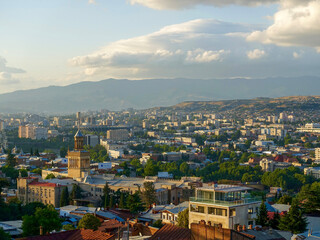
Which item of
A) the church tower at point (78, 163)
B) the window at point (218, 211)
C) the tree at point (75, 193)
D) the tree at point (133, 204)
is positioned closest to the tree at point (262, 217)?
the window at point (218, 211)

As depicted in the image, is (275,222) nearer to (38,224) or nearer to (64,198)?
(38,224)

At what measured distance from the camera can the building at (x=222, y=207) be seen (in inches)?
890

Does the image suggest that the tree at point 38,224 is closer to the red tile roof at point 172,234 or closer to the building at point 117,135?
the red tile roof at point 172,234

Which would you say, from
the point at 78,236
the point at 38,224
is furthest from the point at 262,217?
the point at 38,224

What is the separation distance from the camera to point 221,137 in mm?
168750

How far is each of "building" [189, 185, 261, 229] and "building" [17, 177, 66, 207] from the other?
31.9 m

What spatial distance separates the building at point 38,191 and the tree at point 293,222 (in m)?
29.5

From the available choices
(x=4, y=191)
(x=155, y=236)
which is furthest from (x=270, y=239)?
(x=4, y=191)

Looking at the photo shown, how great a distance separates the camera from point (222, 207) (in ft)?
74.4

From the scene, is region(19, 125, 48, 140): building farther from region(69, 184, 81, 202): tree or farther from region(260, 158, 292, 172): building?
region(69, 184, 81, 202): tree

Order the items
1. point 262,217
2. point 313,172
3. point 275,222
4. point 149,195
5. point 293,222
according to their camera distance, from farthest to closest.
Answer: point 313,172, point 149,195, point 275,222, point 293,222, point 262,217

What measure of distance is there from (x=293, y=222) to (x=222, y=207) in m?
6.24

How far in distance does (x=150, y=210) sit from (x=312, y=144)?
377 feet

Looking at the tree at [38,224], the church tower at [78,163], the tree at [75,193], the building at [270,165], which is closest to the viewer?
the tree at [38,224]
